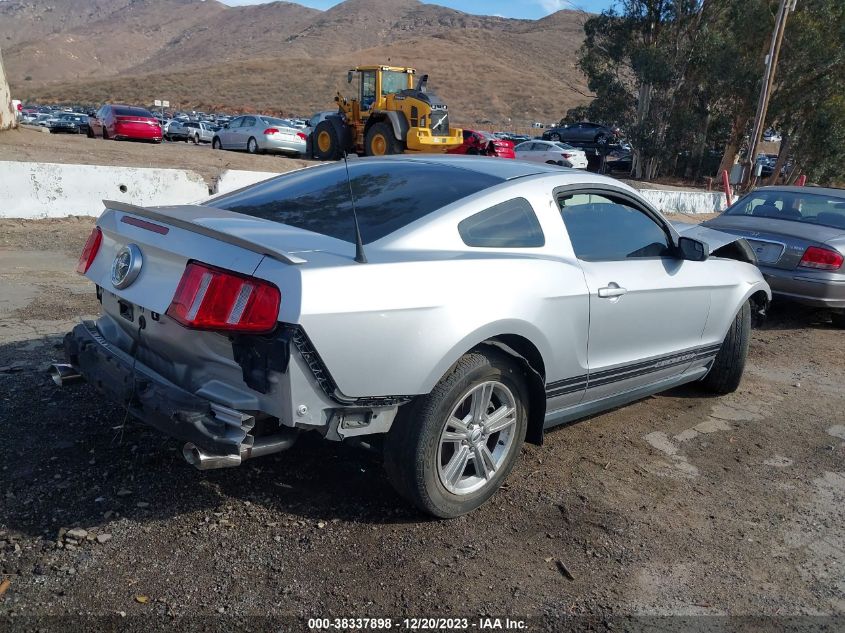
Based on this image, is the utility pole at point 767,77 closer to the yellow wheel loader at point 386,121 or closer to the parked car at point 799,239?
the yellow wheel loader at point 386,121

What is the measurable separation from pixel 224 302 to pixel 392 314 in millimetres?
656

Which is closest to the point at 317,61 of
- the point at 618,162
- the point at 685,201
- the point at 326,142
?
the point at 618,162

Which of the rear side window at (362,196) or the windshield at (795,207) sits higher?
the rear side window at (362,196)

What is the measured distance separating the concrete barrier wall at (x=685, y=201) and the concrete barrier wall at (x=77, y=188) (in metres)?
11.3

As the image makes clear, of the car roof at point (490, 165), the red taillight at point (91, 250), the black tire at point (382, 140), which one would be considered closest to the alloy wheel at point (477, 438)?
the car roof at point (490, 165)

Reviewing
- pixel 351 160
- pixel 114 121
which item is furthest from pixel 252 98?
pixel 351 160

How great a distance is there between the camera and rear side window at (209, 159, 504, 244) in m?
3.42

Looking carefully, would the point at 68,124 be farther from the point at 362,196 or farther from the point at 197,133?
the point at 362,196

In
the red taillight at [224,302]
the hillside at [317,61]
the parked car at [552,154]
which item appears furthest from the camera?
the hillside at [317,61]

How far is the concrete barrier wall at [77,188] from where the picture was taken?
9.51 metres

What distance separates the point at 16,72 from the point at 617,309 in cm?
16530

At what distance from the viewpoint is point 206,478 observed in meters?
3.59

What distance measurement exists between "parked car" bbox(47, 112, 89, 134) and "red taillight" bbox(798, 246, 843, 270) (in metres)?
36.5

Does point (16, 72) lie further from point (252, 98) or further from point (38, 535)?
point (38, 535)
